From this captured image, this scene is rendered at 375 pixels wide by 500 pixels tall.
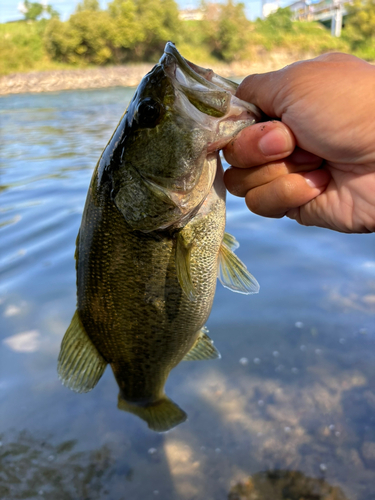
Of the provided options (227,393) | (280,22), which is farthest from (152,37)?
(227,393)

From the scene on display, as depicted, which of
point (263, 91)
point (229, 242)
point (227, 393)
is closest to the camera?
point (263, 91)

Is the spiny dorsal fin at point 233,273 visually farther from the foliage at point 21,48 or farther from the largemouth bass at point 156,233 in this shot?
the foliage at point 21,48

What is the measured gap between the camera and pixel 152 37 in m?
53.9

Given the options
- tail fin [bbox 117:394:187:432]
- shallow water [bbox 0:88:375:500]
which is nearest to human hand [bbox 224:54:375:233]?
tail fin [bbox 117:394:187:432]

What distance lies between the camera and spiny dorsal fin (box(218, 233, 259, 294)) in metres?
2.01

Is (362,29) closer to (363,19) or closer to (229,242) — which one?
(363,19)

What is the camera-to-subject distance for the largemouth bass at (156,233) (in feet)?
5.16

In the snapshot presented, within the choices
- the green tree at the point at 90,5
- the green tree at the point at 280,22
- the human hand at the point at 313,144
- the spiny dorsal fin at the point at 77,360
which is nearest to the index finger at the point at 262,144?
the human hand at the point at 313,144

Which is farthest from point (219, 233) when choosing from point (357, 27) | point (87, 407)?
point (357, 27)

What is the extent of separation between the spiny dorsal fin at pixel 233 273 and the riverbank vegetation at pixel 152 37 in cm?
4824

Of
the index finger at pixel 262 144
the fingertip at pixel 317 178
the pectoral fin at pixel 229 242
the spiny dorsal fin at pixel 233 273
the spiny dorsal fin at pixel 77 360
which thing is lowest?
the spiny dorsal fin at pixel 77 360

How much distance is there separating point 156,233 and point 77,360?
76 centimetres

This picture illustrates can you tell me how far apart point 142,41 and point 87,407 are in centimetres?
5651

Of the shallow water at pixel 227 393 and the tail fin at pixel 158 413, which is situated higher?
the tail fin at pixel 158 413
